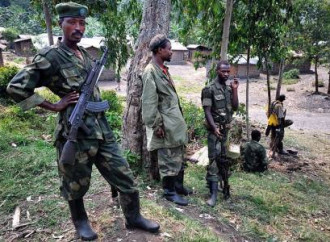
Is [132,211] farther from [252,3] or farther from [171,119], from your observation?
[252,3]

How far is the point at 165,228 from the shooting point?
3381 millimetres

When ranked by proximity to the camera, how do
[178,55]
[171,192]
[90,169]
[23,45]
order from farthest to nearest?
[178,55], [23,45], [171,192], [90,169]

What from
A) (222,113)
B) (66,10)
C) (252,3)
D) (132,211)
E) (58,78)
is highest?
(252,3)

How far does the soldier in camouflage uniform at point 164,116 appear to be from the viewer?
12.4 ft

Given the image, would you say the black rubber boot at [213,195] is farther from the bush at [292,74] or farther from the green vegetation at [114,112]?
the bush at [292,74]

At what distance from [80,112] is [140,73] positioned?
6.16 feet

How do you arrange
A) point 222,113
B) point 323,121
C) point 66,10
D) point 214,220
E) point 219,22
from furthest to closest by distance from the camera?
point 323,121
point 219,22
point 222,113
point 214,220
point 66,10

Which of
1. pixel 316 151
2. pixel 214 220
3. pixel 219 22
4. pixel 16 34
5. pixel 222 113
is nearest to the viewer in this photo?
pixel 214 220

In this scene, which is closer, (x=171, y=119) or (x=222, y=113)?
(x=171, y=119)

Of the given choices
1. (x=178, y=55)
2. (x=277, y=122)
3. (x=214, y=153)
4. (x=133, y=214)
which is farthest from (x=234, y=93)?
(x=178, y=55)

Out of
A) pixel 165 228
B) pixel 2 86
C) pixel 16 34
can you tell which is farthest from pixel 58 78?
pixel 16 34

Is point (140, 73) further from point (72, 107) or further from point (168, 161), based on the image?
point (72, 107)

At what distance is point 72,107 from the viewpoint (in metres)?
2.78

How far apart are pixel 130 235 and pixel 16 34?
120 feet
